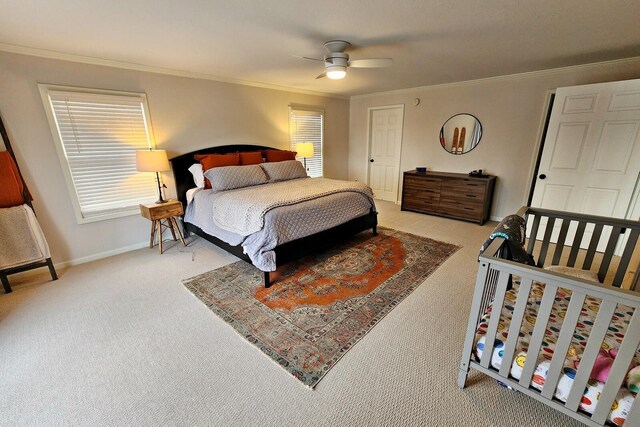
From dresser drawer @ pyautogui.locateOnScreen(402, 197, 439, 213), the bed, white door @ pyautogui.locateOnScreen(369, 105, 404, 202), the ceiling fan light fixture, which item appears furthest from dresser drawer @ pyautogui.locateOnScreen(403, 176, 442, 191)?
the ceiling fan light fixture

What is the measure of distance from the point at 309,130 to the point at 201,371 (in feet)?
15.4

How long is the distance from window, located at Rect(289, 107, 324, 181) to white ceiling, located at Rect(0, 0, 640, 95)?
171cm

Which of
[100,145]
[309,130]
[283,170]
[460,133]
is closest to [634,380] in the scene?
[283,170]

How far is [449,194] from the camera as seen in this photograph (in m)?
4.55

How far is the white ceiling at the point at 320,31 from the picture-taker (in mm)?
1825

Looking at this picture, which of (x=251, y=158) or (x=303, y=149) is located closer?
(x=251, y=158)

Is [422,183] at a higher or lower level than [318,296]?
higher

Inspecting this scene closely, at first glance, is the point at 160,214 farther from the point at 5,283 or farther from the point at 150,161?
the point at 5,283

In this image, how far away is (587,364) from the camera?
44.2 inches

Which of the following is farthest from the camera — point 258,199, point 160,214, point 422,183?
point 422,183

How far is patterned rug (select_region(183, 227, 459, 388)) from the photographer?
1.88 m

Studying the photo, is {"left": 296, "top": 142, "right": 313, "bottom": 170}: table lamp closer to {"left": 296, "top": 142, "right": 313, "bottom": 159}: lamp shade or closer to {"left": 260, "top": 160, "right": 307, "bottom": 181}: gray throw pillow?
{"left": 296, "top": 142, "right": 313, "bottom": 159}: lamp shade

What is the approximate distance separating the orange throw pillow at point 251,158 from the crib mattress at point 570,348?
140 inches

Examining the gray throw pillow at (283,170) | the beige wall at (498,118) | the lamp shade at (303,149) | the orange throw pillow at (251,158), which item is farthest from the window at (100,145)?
the beige wall at (498,118)
